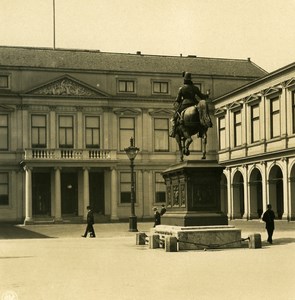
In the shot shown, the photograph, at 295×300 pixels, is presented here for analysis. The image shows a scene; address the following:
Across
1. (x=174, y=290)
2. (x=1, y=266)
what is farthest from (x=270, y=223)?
(x=174, y=290)

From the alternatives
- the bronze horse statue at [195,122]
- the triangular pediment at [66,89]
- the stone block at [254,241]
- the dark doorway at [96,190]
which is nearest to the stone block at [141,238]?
the bronze horse statue at [195,122]

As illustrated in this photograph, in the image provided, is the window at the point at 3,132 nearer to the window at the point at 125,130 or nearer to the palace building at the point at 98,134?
the palace building at the point at 98,134

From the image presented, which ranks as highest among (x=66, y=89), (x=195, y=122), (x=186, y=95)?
(x=66, y=89)

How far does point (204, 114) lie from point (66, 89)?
31362mm

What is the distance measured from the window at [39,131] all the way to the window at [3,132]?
1996 millimetres

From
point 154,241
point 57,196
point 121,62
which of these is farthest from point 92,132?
point 154,241

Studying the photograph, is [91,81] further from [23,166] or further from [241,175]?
[241,175]

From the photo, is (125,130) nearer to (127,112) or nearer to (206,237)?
(127,112)

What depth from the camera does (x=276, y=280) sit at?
12.0 metres

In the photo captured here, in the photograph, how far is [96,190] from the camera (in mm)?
52250

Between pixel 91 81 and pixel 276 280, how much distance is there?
4135 centimetres

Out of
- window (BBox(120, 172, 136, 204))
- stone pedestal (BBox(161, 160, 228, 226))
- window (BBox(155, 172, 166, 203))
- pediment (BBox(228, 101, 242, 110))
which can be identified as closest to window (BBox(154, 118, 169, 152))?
window (BBox(155, 172, 166, 203))

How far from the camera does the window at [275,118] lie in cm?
4219

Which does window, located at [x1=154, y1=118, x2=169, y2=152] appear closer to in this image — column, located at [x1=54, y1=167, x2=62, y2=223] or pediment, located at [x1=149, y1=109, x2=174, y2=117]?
pediment, located at [x1=149, y1=109, x2=174, y2=117]
